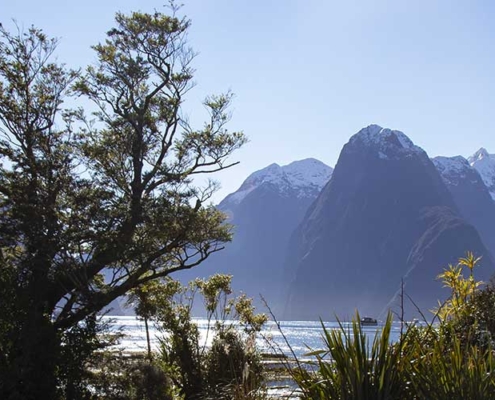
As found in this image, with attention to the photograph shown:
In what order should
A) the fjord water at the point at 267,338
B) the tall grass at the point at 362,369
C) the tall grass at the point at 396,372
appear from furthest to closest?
the fjord water at the point at 267,338 → the tall grass at the point at 362,369 → the tall grass at the point at 396,372

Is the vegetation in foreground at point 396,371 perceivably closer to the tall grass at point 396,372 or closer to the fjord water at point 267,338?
the tall grass at point 396,372

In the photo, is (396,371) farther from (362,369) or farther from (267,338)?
(267,338)

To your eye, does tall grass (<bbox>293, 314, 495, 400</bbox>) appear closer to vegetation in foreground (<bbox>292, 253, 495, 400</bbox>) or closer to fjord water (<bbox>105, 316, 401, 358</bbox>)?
vegetation in foreground (<bbox>292, 253, 495, 400</bbox>)

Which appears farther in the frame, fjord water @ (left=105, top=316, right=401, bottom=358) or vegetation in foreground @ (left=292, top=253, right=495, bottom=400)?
fjord water @ (left=105, top=316, right=401, bottom=358)

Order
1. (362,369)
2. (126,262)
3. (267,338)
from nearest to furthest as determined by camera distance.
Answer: (362,369) → (267,338) → (126,262)

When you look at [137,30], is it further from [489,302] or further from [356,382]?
[356,382]

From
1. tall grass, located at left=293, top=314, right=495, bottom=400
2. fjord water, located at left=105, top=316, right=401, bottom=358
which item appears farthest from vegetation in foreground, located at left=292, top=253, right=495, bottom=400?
fjord water, located at left=105, top=316, right=401, bottom=358

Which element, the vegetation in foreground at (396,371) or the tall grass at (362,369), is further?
the tall grass at (362,369)

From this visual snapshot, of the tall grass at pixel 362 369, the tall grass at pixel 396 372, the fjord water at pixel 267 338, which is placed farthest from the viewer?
the fjord water at pixel 267 338

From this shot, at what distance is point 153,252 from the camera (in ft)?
45.9

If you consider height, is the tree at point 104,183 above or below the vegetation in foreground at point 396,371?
above

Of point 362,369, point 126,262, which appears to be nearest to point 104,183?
point 126,262

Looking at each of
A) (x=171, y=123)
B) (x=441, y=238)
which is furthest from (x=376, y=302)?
(x=171, y=123)

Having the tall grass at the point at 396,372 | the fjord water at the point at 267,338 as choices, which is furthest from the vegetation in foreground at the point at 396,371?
the fjord water at the point at 267,338
